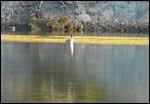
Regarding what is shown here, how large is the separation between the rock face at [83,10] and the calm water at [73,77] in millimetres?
41932

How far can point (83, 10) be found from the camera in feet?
234

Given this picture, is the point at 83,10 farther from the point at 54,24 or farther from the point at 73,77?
the point at 73,77

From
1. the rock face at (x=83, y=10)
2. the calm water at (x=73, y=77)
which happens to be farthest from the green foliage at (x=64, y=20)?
the calm water at (x=73, y=77)

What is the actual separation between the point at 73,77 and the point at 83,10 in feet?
173

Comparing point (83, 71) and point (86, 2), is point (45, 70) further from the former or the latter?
point (86, 2)

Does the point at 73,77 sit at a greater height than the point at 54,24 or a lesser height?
lesser

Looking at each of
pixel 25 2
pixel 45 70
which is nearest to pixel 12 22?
pixel 25 2

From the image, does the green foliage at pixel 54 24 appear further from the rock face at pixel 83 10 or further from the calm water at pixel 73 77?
the calm water at pixel 73 77

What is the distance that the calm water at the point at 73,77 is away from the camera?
15.1m

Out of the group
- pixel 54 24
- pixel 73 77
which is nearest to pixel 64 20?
pixel 54 24

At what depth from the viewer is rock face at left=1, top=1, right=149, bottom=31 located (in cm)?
6986

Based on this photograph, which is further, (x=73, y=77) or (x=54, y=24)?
(x=54, y=24)

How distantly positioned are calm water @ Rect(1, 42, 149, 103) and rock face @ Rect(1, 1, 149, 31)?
1651 inches

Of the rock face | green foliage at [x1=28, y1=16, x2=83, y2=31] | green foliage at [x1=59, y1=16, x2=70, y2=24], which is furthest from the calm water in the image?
the rock face
